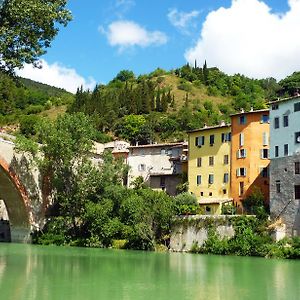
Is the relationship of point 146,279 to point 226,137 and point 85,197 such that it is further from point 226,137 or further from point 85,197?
point 226,137

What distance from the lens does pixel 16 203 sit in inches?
2280

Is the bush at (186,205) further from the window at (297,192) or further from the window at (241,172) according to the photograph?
the window at (297,192)

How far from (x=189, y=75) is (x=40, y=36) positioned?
434ft

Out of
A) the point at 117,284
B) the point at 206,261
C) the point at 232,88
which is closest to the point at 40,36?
the point at 117,284

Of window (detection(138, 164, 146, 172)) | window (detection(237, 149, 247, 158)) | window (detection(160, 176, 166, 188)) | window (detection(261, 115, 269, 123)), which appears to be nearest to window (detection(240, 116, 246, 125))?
window (detection(261, 115, 269, 123))

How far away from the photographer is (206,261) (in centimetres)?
3541

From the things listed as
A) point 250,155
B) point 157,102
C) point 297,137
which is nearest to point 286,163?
point 297,137

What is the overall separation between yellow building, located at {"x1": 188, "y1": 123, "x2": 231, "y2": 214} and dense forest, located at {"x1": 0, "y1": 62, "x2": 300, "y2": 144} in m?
24.3

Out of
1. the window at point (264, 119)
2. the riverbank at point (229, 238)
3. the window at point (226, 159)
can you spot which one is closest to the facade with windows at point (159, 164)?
the window at point (226, 159)

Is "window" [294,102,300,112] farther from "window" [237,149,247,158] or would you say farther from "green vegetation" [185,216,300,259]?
"green vegetation" [185,216,300,259]

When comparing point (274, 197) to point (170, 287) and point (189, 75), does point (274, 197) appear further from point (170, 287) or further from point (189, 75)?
point (189, 75)

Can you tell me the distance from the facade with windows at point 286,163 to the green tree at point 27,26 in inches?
1141

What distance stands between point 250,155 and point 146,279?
3015 cm

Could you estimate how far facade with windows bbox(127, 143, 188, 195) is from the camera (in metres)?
64.2
